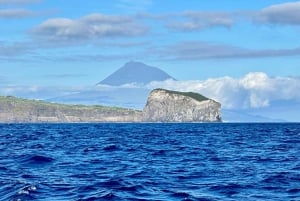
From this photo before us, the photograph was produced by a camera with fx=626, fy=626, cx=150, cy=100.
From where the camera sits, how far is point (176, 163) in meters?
47.5

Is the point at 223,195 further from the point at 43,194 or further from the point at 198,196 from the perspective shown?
the point at 43,194

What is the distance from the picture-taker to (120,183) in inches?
1347

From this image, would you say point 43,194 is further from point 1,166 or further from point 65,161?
point 65,161

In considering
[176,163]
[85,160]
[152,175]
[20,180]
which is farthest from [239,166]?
[20,180]

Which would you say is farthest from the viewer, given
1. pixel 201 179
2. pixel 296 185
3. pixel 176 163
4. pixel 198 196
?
pixel 176 163

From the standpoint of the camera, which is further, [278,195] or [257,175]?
[257,175]

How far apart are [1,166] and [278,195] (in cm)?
2168

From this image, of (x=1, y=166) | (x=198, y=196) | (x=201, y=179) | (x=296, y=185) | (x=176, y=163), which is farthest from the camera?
(x=176, y=163)

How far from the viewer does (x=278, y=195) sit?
30.6 m

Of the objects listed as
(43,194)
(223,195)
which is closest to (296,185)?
(223,195)

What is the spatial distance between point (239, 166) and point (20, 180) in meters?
16.6

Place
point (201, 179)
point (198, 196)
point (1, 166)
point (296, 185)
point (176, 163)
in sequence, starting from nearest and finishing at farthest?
point (198, 196)
point (296, 185)
point (201, 179)
point (1, 166)
point (176, 163)

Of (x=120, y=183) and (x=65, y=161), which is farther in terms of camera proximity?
(x=65, y=161)

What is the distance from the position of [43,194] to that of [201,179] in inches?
405
